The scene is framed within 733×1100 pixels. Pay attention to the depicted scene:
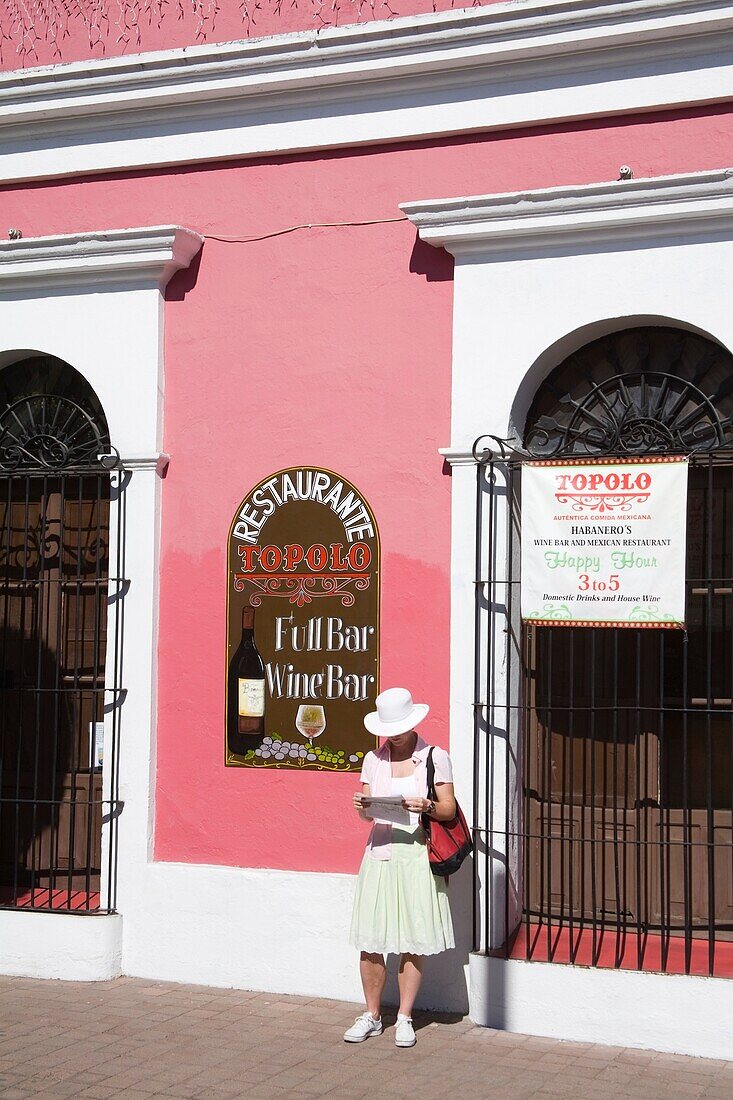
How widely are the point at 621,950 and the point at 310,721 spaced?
2014mm

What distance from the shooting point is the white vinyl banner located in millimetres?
6559

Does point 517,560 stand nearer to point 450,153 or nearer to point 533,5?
point 450,153

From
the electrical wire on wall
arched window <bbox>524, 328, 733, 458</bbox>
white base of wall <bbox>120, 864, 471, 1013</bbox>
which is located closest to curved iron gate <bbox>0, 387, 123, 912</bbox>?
white base of wall <bbox>120, 864, 471, 1013</bbox>

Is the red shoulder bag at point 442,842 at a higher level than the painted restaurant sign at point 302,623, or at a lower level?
lower

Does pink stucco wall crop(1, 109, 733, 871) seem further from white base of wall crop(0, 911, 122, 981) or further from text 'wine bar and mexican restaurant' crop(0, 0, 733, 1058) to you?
white base of wall crop(0, 911, 122, 981)

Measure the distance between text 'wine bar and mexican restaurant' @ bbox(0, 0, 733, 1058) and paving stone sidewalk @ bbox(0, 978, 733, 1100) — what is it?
241 millimetres

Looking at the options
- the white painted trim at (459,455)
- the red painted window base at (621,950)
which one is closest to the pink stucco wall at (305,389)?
the white painted trim at (459,455)

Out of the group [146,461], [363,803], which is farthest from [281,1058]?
[146,461]

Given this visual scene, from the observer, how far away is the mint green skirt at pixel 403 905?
6281 mm

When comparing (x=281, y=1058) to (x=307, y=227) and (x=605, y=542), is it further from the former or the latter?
(x=307, y=227)

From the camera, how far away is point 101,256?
7750 millimetres

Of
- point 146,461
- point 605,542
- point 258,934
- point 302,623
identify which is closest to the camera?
point 605,542

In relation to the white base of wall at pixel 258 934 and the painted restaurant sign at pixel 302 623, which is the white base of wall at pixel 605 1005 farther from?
the painted restaurant sign at pixel 302 623

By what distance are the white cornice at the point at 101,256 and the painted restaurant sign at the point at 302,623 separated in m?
1.41
